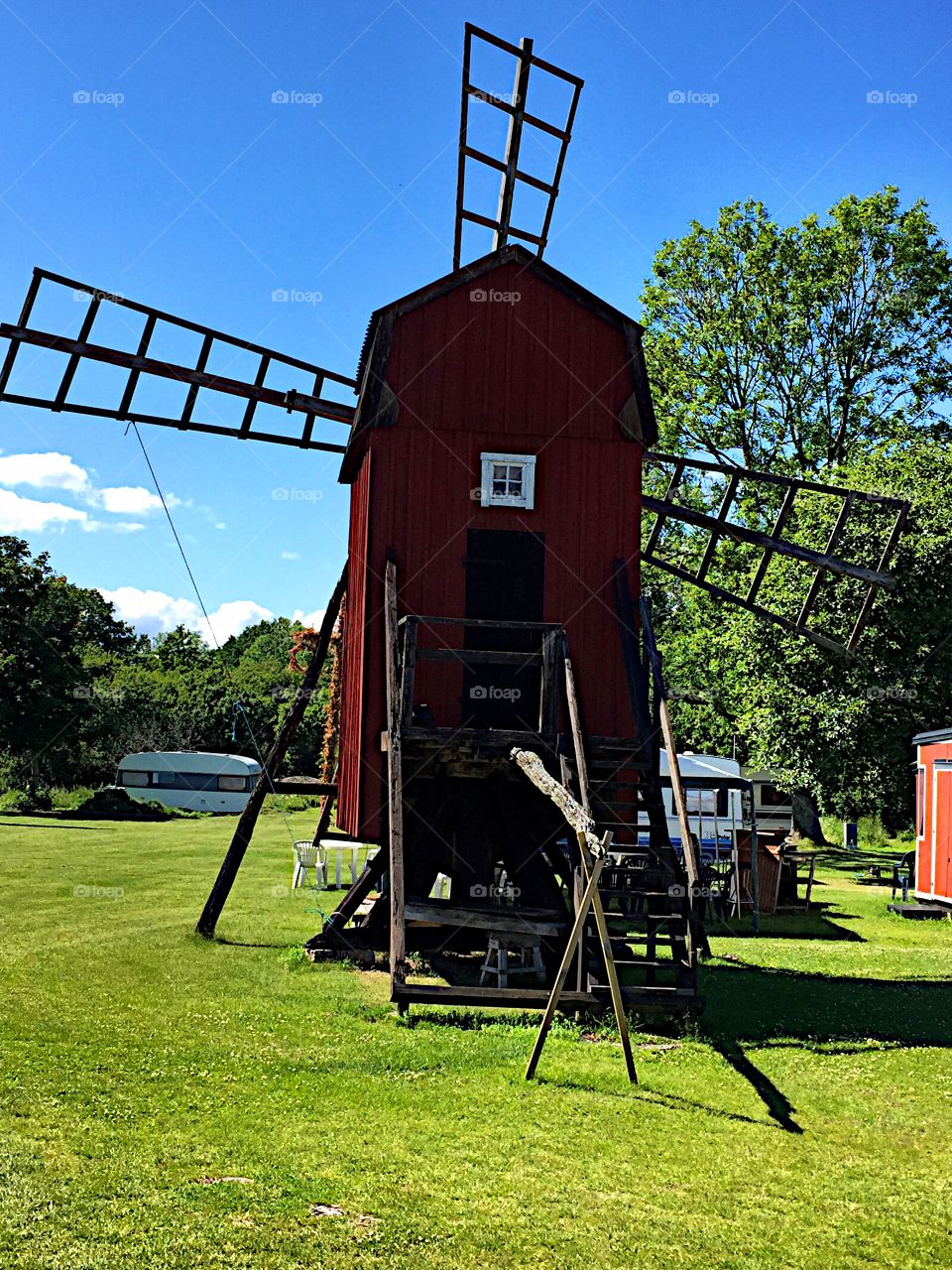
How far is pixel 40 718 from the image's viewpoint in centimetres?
4594

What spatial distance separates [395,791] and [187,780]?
4506 centimetres

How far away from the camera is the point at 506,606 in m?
16.0

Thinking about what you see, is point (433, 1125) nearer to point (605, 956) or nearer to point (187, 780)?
point (605, 956)

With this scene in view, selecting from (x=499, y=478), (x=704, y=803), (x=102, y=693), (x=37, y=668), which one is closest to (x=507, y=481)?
(x=499, y=478)

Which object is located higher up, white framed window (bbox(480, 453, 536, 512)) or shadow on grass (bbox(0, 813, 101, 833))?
white framed window (bbox(480, 453, 536, 512))

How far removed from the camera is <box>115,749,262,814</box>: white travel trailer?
5584 centimetres

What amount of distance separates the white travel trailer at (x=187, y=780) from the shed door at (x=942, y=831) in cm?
3671

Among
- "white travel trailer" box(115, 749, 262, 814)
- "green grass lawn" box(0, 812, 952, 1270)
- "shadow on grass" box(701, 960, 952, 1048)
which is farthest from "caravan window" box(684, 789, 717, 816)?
"white travel trailer" box(115, 749, 262, 814)

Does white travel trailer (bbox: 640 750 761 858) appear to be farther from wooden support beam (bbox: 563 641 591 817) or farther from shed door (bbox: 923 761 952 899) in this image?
wooden support beam (bbox: 563 641 591 817)

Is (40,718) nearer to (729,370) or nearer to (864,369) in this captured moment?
(729,370)

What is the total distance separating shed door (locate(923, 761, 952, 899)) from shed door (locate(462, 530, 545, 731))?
12994 millimetres

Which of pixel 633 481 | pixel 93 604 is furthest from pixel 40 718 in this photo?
pixel 93 604

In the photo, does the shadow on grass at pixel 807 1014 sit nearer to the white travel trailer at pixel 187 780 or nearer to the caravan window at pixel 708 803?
the caravan window at pixel 708 803

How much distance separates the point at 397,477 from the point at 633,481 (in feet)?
10.6
